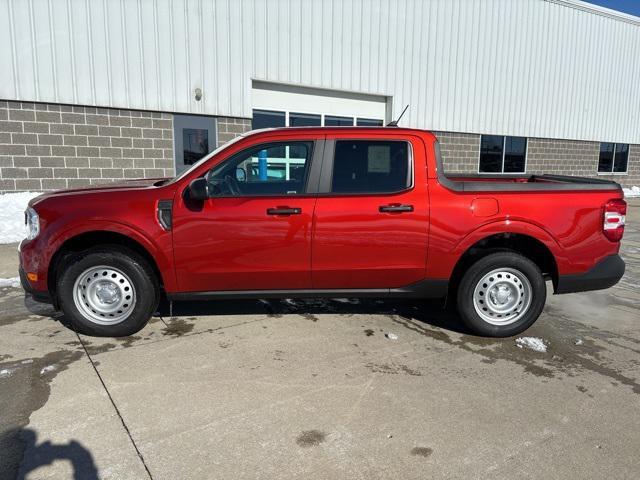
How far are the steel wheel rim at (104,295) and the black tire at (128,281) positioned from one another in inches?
0.9

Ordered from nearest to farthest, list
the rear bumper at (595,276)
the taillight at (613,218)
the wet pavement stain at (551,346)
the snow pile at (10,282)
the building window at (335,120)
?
the wet pavement stain at (551,346) < the taillight at (613,218) < the rear bumper at (595,276) < the snow pile at (10,282) < the building window at (335,120)

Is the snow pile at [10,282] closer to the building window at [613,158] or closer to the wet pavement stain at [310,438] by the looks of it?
the wet pavement stain at [310,438]

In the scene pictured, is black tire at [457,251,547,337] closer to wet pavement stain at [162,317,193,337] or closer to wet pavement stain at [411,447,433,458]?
wet pavement stain at [411,447,433,458]

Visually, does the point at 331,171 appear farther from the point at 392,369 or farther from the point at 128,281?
the point at 128,281

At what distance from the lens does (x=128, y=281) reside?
400 cm

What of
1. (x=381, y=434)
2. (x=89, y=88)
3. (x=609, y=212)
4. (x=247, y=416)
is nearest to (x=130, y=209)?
(x=247, y=416)

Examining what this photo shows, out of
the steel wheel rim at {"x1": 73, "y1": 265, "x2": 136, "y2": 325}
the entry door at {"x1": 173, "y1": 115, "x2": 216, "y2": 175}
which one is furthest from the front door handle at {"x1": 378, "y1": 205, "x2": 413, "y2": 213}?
the entry door at {"x1": 173, "y1": 115, "x2": 216, "y2": 175}

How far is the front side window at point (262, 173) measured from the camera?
13.0 feet

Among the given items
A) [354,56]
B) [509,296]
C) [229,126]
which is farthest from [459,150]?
[509,296]

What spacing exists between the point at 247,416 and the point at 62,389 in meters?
1.36

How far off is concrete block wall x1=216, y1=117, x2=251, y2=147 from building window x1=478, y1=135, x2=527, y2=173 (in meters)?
9.08

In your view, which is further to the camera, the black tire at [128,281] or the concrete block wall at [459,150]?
the concrete block wall at [459,150]

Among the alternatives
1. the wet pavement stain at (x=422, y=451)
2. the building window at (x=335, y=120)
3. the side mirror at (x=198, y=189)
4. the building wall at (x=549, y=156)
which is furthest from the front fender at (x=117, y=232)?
the building wall at (x=549, y=156)

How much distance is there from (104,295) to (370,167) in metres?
2.61
